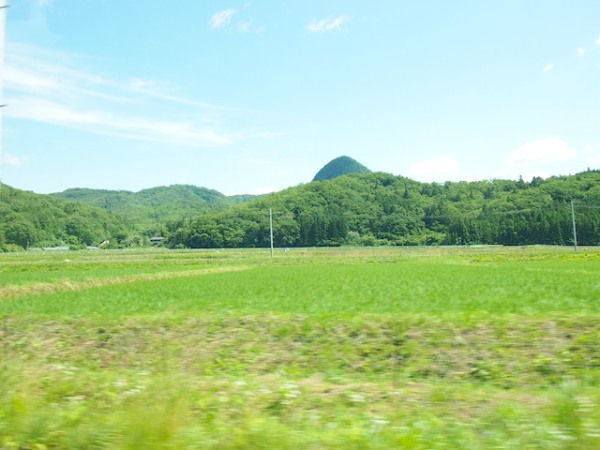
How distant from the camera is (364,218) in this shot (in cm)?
12344

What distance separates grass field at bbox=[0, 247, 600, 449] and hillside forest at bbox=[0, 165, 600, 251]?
8857 cm

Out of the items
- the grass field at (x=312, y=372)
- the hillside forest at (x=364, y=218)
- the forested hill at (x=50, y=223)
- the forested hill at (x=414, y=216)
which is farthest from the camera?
the forested hill at (x=50, y=223)

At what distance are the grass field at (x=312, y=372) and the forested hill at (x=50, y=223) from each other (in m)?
89.0

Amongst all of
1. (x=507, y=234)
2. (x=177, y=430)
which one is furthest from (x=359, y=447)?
(x=507, y=234)

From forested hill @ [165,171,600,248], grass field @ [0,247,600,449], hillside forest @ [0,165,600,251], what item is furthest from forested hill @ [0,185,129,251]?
grass field @ [0,247,600,449]

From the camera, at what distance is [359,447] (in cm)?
458

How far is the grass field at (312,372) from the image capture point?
16.4ft

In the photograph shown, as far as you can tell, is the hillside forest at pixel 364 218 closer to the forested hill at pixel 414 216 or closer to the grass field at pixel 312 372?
the forested hill at pixel 414 216

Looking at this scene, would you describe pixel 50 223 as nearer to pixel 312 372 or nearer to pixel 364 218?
pixel 364 218

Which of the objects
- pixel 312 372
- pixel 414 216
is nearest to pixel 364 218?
pixel 414 216

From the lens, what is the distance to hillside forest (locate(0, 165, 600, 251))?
9938 cm

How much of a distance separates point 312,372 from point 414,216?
115 metres

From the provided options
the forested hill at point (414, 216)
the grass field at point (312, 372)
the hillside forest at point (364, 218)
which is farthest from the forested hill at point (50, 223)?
the grass field at point (312, 372)

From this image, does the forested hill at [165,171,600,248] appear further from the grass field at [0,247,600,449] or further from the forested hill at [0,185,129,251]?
the grass field at [0,247,600,449]
